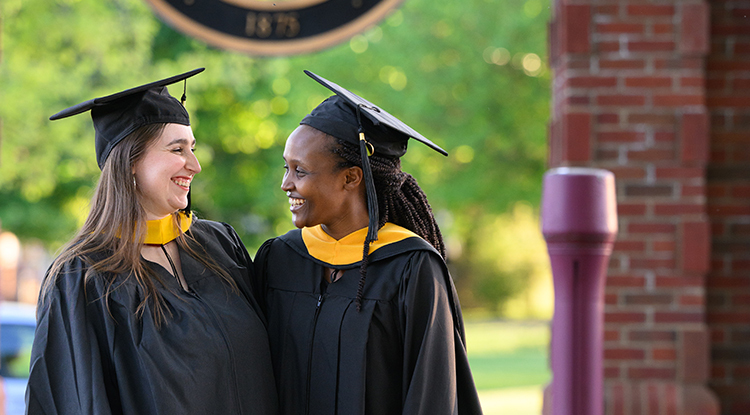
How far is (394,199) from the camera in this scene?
8.20ft

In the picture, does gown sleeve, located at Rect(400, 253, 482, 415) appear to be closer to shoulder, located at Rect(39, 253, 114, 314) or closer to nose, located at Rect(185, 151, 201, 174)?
nose, located at Rect(185, 151, 201, 174)

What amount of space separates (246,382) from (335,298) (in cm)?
35

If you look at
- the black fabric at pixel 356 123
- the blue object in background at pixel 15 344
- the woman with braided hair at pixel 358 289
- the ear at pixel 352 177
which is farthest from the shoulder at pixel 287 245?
the blue object in background at pixel 15 344

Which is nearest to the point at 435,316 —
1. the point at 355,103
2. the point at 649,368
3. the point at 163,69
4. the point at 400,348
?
the point at 400,348

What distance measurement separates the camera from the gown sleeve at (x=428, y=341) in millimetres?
2174

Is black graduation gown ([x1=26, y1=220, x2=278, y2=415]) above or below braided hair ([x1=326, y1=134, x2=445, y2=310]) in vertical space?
below

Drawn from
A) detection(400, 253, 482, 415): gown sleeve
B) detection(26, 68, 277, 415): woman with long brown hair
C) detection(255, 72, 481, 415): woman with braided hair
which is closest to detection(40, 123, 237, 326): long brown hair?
detection(26, 68, 277, 415): woman with long brown hair

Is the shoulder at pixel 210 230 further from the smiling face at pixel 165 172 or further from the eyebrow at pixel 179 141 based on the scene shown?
the eyebrow at pixel 179 141

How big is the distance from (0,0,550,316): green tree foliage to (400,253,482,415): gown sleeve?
7125mm

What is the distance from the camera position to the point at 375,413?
7.42ft

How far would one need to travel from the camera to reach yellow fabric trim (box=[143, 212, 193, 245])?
7.68 ft

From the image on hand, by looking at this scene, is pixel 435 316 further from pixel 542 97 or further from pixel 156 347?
pixel 542 97

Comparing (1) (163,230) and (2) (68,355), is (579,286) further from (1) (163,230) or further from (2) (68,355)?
(2) (68,355)

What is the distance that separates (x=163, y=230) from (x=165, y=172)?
7.5 inches
